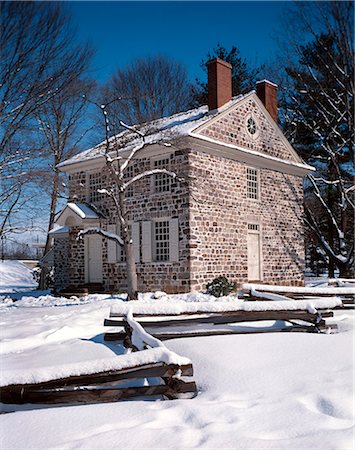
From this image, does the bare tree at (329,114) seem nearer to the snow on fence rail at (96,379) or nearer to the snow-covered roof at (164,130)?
the snow-covered roof at (164,130)

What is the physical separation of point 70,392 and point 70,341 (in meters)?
3.56

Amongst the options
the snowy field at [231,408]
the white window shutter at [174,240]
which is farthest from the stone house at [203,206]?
the snowy field at [231,408]

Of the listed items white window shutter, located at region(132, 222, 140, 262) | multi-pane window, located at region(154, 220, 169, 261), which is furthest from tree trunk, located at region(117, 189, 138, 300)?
white window shutter, located at region(132, 222, 140, 262)

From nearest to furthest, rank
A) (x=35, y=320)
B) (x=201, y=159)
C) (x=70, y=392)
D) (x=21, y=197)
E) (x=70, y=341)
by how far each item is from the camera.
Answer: (x=70, y=392)
(x=70, y=341)
(x=35, y=320)
(x=201, y=159)
(x=21, y=197)

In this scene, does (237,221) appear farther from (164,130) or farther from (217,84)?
(217,84)

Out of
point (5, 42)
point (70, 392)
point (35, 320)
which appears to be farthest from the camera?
point (5, 42)

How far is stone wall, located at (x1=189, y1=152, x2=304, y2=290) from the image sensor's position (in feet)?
50.2

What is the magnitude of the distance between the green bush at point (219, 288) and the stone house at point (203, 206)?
713mm

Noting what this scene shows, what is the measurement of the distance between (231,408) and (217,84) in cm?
1483

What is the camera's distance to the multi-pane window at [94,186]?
1820 centimetres

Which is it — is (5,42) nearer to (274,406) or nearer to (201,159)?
(201,159)

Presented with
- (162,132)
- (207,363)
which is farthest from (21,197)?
(207,363)

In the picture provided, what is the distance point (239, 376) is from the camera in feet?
15.3

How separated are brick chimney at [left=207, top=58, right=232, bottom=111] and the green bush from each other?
6.73 metres
